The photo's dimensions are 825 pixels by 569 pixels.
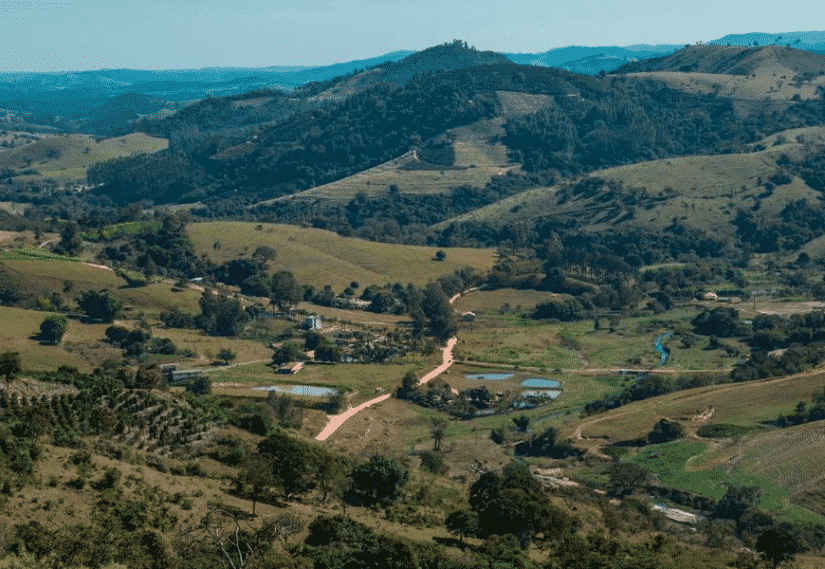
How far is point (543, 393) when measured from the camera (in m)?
83.2

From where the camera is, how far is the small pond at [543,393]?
82.4 meters

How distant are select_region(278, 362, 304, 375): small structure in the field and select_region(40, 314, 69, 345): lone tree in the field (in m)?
15.2

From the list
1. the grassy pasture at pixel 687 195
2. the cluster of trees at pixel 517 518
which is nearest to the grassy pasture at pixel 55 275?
the cluster of trees at pixel 517 518

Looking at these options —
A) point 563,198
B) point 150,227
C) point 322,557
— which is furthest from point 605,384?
point 563,198

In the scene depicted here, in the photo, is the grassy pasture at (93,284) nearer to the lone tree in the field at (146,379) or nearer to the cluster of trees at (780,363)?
the cluster of trees at (780,363)

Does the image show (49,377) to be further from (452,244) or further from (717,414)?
(452,244)

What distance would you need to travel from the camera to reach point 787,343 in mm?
96562

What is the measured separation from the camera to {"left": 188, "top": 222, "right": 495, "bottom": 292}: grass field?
122750mm

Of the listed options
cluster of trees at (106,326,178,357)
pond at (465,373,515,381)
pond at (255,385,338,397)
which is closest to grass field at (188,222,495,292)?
cluster of trees at (106,326,178,357)

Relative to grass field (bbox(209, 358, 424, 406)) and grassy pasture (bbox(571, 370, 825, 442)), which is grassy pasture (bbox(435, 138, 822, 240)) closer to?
grass field (bbox(209, 358, 424, 406))

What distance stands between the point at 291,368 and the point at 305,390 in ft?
21.7

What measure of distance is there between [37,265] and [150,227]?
25.7 metres

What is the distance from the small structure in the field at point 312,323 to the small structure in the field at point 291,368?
12971 mm

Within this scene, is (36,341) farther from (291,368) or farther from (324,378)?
(324,378)
